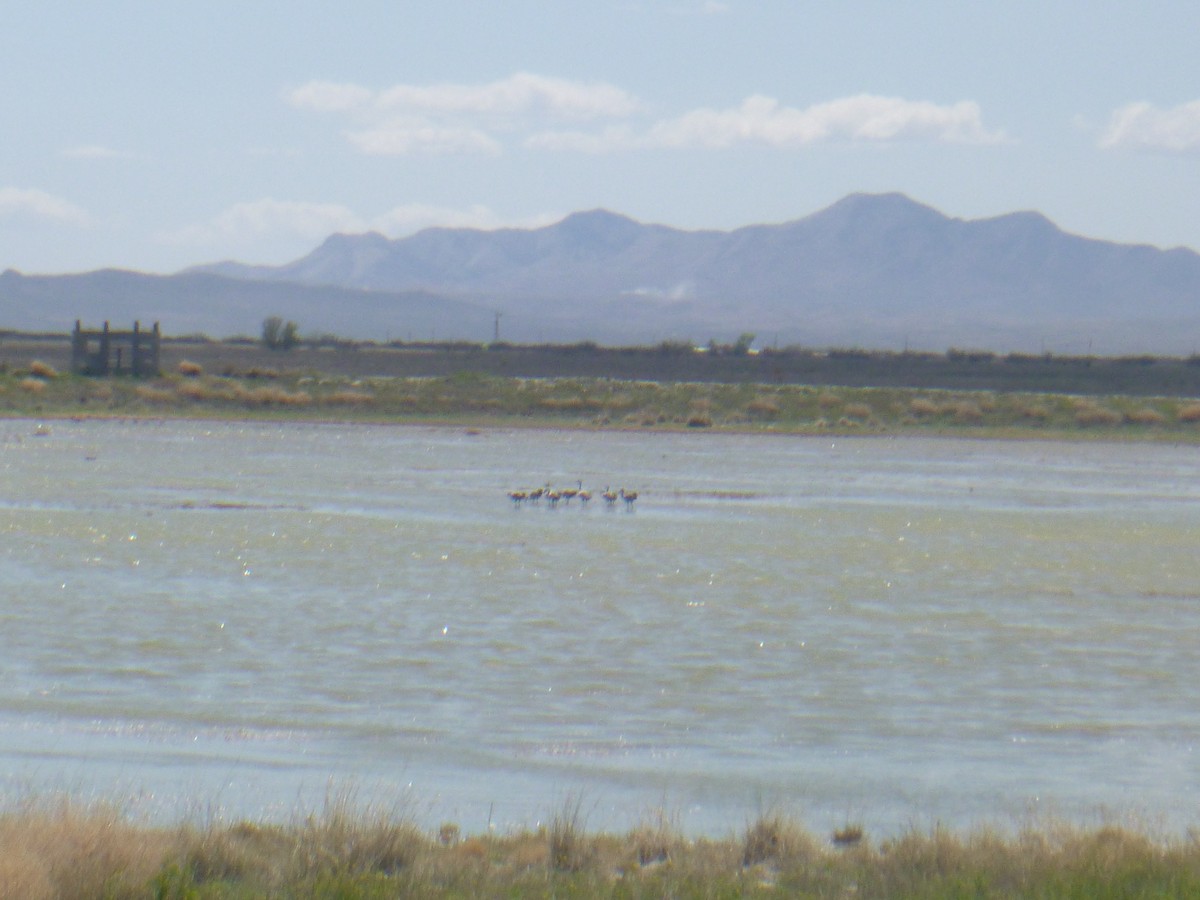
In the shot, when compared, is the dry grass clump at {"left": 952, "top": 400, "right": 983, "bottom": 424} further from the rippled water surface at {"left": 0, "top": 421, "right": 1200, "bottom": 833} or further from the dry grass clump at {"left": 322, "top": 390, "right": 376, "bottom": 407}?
the rippled water surface at {"left": 0, "top": 421, "right": 1200, "bottom": 833}

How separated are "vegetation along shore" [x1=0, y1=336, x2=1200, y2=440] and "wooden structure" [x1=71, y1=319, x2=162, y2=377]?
101cm

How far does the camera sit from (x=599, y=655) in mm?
13750

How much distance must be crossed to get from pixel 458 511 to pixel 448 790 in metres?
16.0

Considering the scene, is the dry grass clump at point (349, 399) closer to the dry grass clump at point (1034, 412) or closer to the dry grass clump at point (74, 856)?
the dry grass clump at point (1034, 412)

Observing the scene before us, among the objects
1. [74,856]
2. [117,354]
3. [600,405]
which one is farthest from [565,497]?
[117,354]

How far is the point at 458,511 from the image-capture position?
2556 centimetres

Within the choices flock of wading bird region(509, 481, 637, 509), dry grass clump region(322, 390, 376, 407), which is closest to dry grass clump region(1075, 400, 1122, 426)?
dry grass clump region(322, 390, 376, 407)

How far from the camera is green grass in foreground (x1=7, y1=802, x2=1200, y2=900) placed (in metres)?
6.93

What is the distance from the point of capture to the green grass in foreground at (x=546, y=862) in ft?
22.7

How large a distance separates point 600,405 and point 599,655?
1605 inches

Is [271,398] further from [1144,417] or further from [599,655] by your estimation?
[599,655]

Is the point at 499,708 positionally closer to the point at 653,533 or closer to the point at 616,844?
the point at 616,844

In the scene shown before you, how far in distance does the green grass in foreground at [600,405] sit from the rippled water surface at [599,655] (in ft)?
74.4

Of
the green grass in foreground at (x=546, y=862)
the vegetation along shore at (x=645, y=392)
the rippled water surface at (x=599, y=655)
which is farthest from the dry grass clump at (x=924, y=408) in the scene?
the green grass in foreground at (x=546, y=862)
